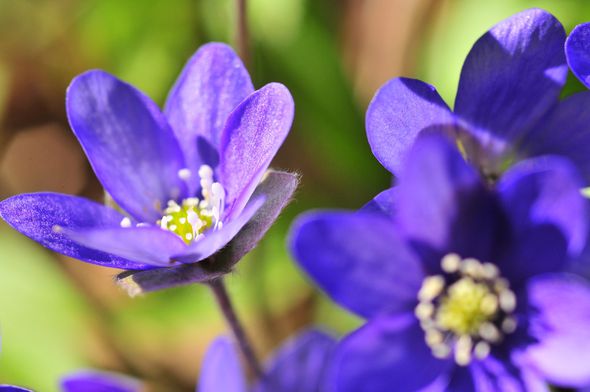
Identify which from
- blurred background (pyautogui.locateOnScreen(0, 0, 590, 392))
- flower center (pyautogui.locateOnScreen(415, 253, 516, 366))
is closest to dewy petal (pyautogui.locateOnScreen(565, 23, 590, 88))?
flower center (pyautogui.locateOnScreen(415, 253, 516, 366))

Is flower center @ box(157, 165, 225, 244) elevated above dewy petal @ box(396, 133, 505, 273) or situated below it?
below

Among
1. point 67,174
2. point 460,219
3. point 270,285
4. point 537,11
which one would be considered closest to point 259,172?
point 460,219

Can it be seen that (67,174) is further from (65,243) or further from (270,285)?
(65,243)

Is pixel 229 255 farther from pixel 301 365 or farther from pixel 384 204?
pixel 301 365

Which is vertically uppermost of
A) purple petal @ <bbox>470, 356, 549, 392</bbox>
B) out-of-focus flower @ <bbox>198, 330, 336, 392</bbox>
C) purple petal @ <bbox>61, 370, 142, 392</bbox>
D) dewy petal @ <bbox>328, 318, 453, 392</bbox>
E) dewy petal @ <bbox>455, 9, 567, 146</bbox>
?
dewy petal @ <bbox>455, 9, 567, 146</bbox>

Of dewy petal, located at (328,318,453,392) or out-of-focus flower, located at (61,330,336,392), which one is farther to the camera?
out-of-focus flower, located at (61,330,336,392)

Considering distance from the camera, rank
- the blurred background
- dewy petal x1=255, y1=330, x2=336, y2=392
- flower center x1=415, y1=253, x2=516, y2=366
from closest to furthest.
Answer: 1. flower center x1=415, y1=253, x2=516, y2=366
2. dewy petal x1=255, y1=330, x2=336, y2=392
3. the blurred background

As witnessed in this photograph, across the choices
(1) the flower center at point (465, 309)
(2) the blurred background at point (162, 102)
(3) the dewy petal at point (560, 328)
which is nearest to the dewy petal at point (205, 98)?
(1) the flower center at point (465, 309)

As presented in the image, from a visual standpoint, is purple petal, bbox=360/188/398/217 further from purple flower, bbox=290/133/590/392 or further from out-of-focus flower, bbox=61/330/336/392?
out-of-focus flower, bbox=61/330/336/392

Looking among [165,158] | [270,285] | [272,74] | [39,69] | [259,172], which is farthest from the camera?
[39,69]
